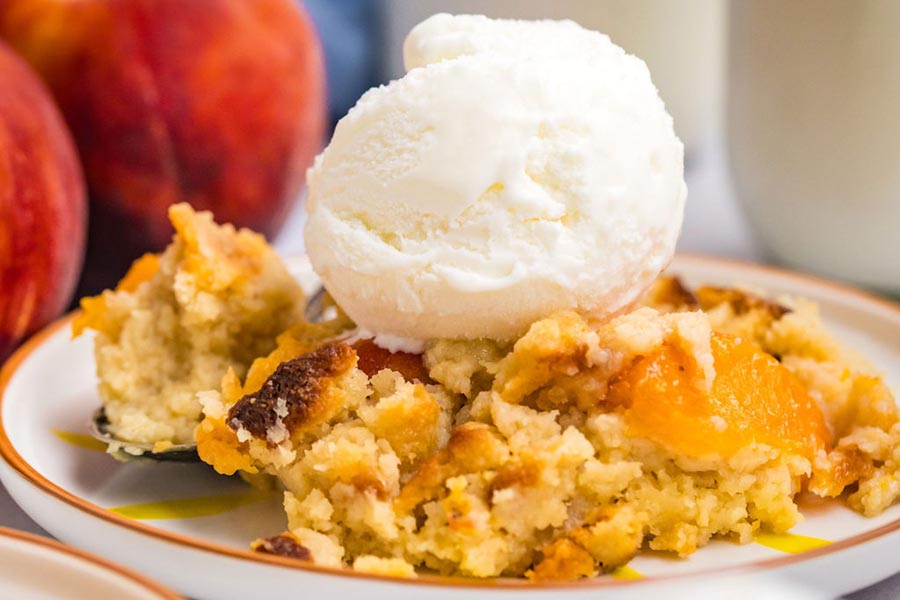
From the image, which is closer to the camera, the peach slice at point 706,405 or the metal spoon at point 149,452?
the peach slice at point 706,405

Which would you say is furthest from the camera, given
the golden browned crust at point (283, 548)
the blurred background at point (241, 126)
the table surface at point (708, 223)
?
the table surface at point (708, 223)

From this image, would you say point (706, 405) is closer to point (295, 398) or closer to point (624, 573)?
point (624, 573)

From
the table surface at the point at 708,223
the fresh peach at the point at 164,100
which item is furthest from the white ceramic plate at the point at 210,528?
the table surface at the point at 708,223

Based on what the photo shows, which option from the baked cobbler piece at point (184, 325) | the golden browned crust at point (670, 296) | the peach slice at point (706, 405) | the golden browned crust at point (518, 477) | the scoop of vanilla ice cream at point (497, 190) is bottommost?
the baked cobbler piece at point (184, 325)

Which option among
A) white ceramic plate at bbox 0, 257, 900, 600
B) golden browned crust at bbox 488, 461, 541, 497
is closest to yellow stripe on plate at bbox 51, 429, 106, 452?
white ceramic plate at bbox 0, 257, 900, 600

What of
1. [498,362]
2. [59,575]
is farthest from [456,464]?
[59,575]

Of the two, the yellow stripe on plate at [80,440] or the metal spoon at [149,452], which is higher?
the metal spoon at [149,452]

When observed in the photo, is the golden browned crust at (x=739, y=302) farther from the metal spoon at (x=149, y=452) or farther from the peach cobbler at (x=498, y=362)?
the metal spoon at (x=149, y=452)
